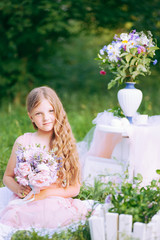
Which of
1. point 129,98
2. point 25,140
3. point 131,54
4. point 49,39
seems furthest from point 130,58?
point 49,39

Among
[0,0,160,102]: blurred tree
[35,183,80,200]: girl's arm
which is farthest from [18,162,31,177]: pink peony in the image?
Result: [0,0,160,102]: blurred tree

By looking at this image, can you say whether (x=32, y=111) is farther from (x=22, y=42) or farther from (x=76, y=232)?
(x=22, y=42)

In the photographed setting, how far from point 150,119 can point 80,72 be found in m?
7.12

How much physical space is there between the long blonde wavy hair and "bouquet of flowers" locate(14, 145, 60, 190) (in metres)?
→ 0.31

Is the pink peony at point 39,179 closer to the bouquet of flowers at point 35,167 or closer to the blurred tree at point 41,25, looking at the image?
the bouquet of flowers at point 35,167

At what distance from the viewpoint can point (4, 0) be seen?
659 cm

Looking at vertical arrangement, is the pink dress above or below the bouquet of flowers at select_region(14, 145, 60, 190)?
below

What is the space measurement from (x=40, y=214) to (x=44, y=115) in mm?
787

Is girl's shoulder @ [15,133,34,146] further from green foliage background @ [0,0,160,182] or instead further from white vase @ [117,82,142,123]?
green foliage background @ [0,0,160,182]

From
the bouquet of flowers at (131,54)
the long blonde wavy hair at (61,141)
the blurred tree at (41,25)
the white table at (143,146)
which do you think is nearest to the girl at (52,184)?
the long blonde wavy hair at (61,141)

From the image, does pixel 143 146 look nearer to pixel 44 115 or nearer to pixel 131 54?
pixel 131 54

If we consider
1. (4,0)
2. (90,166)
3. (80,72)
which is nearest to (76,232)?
(90,166)

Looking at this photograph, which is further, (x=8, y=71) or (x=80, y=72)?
(x=80, y=72)

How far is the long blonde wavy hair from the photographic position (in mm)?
3078
